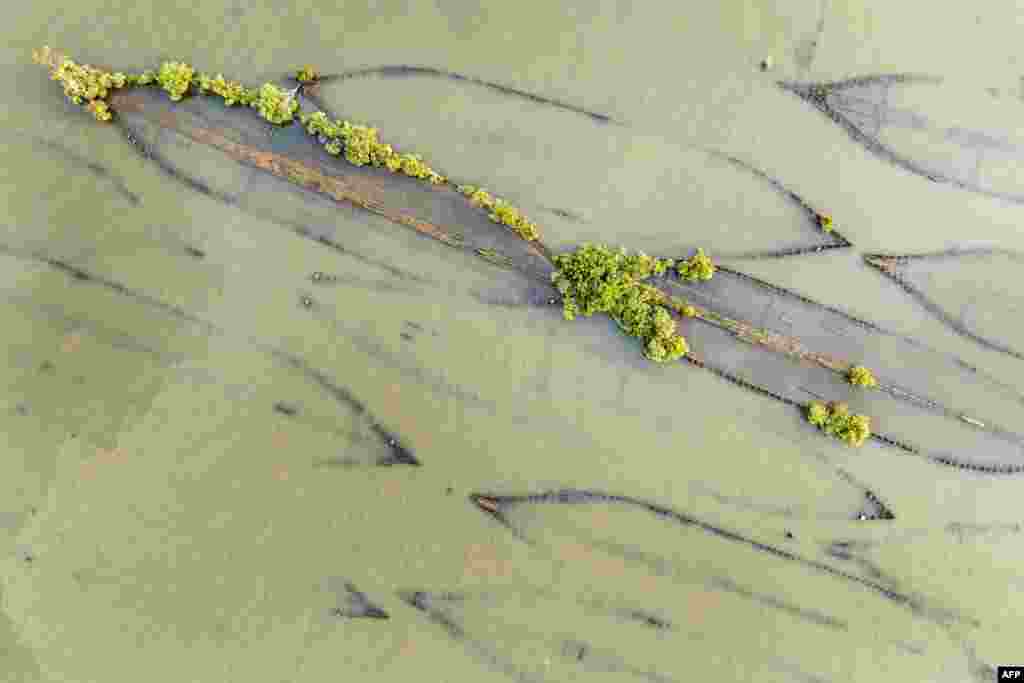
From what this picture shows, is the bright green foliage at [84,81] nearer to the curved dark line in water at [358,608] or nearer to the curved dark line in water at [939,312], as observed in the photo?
the curved dark line in water at [358,608]

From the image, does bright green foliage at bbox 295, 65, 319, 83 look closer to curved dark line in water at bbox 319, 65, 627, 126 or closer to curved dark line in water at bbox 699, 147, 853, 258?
curved dark line in water at bbox 319, 65, 627, 126

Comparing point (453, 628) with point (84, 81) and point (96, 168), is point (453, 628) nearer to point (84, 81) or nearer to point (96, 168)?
point (96, 168)

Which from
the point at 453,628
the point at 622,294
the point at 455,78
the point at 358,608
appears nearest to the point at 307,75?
the point at 455,78

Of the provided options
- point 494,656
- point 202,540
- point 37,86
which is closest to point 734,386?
point 494,656

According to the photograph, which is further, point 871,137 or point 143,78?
point 871,137

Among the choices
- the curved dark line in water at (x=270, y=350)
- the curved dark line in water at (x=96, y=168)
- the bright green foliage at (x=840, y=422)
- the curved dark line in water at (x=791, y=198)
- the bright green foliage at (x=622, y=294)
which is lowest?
the curved dark line in water at (x=270, y=350)

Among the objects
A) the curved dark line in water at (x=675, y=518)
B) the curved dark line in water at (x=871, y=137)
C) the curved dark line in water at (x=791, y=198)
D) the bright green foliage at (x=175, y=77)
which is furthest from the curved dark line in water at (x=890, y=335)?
the bright green foliage at (x=175, y=77)
